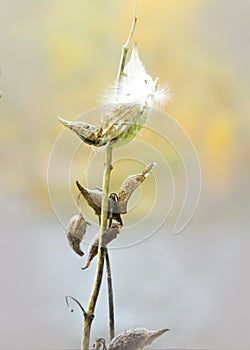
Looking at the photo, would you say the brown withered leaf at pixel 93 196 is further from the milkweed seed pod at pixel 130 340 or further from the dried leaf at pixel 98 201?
the milkweed seed pod at pixel 130 340

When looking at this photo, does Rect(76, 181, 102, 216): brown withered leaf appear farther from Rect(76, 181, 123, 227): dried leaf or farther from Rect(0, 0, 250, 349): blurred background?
Rect(0, 0, 250, 349): blurred background

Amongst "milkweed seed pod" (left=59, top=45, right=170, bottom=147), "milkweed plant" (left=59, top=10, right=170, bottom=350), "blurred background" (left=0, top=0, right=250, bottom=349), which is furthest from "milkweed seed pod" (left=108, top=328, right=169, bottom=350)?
"milkweed seed pod" (left=59, top=45, right=170, bottom=147)

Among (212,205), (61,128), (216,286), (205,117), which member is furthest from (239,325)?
(61,128)

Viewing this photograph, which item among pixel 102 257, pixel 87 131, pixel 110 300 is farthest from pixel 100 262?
pixel 87 131

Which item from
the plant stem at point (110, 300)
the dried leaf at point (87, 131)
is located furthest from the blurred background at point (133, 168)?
the dried leaf at point (87, 131)

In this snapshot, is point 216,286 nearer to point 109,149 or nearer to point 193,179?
point 193,179

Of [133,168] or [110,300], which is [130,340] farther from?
[133,168]
